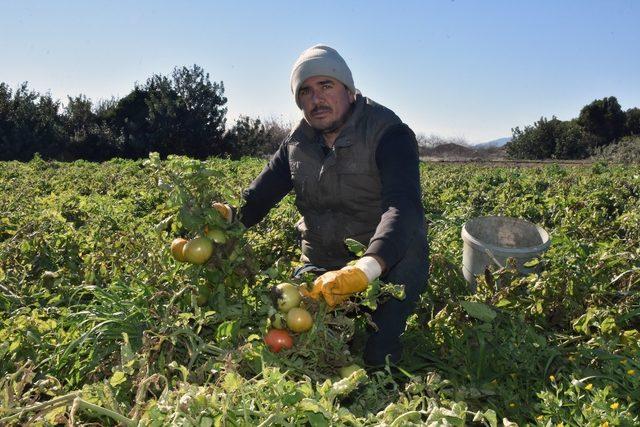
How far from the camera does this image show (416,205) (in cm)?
250

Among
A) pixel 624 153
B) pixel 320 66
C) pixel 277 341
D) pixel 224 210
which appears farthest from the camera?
pixel 624 153

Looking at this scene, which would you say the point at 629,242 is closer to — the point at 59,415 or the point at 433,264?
the point at 433,264

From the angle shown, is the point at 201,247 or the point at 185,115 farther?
the point at 185,115

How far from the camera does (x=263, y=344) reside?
77.0 inches

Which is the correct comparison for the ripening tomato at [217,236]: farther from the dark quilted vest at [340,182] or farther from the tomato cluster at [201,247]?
the dark quilted vest at [340,182]

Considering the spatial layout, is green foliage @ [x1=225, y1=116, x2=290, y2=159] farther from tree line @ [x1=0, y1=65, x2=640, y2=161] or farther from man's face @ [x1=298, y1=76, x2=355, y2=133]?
man's face @ [x1=298, y1=76, x2=355, y2=133]

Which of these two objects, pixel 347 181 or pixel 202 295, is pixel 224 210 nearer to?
pixel 202 295

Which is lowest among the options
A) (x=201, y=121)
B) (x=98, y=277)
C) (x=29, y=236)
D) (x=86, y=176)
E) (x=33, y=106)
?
(x=98, y=277)

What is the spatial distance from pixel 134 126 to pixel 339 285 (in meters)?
25.6

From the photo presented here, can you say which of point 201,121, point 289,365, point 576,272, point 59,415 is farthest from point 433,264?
point 201,121

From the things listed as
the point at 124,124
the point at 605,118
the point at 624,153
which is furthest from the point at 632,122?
the point at 124,124

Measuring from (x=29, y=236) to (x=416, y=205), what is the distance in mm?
2237

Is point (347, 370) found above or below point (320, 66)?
below

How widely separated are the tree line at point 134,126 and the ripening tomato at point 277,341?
23319mm
